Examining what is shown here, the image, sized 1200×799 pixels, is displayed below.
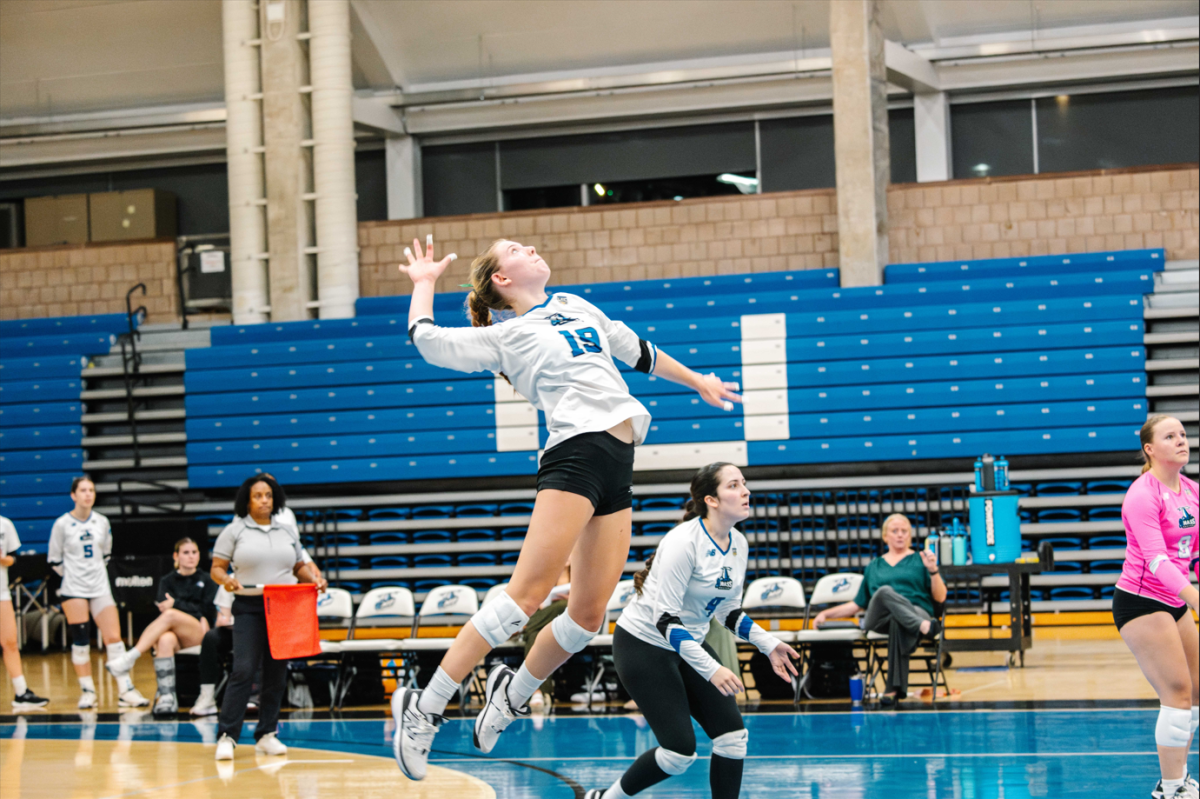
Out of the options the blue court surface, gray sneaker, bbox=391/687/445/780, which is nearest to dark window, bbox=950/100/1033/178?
the blue court surface

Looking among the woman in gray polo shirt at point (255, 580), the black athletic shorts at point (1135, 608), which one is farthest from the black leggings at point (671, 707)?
the woman in gray polo shirt at point (255, 580)

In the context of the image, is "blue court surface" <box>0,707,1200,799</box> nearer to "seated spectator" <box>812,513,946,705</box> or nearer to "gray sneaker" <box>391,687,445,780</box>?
"seated spectator" <box>812,513,946,705</box>

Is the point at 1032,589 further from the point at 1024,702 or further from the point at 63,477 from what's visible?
the point at 63,477

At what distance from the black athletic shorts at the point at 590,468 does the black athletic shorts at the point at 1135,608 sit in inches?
89.8

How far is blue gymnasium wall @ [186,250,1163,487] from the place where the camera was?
1353 cm

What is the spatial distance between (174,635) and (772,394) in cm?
747

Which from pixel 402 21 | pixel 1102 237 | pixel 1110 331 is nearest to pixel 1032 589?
pixel 1110 331

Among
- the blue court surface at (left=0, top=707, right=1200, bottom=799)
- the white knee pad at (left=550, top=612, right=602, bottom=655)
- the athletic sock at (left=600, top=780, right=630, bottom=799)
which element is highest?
the white knee pad at (left=550, top=612, right=602, bottom=655)

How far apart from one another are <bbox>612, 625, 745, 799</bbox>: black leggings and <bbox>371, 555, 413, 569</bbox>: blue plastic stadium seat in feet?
34.0

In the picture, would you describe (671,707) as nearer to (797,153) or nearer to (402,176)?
(797,153)

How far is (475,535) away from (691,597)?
1038cm

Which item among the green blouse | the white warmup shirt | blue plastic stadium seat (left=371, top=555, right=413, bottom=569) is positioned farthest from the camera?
blue plastic stadium seat (left=371, top=555, right=413, bottom=569)

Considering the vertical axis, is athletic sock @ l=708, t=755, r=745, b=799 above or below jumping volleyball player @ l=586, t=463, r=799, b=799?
below

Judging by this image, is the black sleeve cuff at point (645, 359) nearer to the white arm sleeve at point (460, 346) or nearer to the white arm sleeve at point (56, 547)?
the white arm sleeve at point (460, 346)
